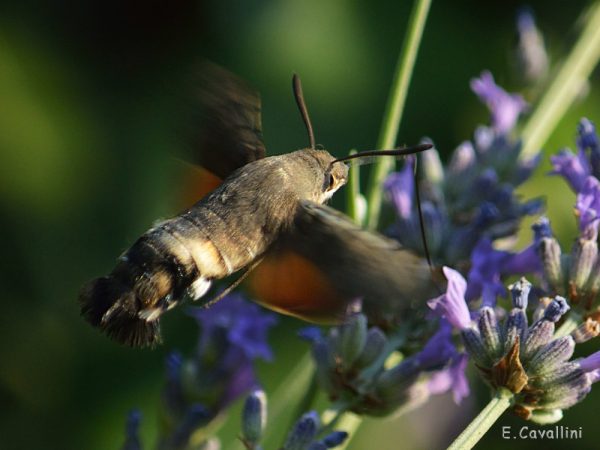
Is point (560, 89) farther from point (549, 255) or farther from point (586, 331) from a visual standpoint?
point (586, 331)

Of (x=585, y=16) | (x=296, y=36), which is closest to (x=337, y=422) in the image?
(x=585, y=16)

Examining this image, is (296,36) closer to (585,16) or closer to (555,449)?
(585,16)

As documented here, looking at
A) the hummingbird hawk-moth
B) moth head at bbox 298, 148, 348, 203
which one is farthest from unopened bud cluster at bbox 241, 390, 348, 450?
moth head at bbox 298, 148, 348, 203

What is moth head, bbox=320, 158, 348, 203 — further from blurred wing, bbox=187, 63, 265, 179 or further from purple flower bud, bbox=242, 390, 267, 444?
purple flower bud, bbox=242, 390, 267, 444

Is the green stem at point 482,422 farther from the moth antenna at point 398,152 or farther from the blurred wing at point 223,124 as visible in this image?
the blurred wing at point 223,124

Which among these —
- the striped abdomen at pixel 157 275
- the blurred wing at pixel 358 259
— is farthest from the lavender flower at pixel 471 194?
the striped abdomen at pixel 157 275

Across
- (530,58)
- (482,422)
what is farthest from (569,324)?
(530,58)
